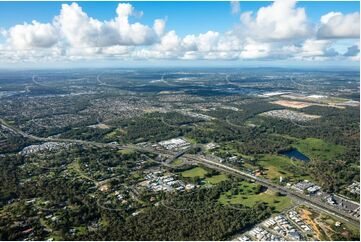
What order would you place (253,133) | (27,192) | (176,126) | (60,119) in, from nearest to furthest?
(27,192), (253,133), (176,126), (60,119)

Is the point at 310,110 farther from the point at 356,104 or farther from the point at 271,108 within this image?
the point at 356,104

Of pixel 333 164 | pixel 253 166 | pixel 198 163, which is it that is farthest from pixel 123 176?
pixel 333 164

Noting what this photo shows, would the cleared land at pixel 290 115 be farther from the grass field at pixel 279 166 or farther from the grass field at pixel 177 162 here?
the grass field at pixel 177 162

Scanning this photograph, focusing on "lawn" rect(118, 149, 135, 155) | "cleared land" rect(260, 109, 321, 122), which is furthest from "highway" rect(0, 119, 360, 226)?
"cleared land" rect(260, 109, 321, 122)

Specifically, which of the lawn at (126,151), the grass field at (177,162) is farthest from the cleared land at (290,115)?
the lawn at (126,151)

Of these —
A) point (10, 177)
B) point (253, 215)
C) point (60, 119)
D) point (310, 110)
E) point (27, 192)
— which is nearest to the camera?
point (253, 215)
